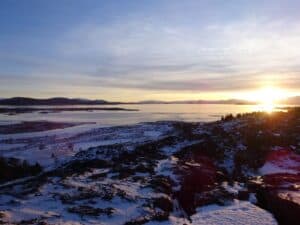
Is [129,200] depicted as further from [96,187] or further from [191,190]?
[191,190]

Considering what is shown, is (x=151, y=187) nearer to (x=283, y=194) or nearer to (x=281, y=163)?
(x=283, y=194)

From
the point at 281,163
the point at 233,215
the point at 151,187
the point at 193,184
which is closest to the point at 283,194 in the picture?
the point at 233,215

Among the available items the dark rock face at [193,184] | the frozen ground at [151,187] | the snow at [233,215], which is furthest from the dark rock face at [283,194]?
the dark rock face at [193,184]

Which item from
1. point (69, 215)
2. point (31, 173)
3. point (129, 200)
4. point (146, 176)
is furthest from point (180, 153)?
point (69, 215)

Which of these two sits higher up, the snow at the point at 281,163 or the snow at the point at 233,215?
the snow at the point at 281,163

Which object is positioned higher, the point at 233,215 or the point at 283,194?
the point at 283,194

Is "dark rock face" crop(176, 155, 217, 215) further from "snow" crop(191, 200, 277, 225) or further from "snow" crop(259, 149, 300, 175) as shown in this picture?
"snow" crop(259, 149, 300, 175)

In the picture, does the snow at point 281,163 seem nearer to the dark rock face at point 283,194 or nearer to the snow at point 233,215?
the dark rock face at point 283,194

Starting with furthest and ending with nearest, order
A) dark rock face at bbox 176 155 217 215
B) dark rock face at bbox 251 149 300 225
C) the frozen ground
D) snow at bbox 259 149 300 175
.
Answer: snow at bbox 259 149 300 175 → dark rock face at bbox 176 155 217 215 → dark rock face at bbox 251 149 300 225 → the frozen ground

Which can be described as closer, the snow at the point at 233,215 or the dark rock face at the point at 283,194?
the snow at the point at 233,215

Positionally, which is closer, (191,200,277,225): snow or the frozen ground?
(191,200,277,225): snow

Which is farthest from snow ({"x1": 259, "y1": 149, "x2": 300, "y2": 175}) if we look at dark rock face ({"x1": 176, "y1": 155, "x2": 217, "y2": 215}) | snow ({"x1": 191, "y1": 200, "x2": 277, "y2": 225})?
snow ({"x1": 191, "y1": 200, "x2": 277, "y2": 225})
